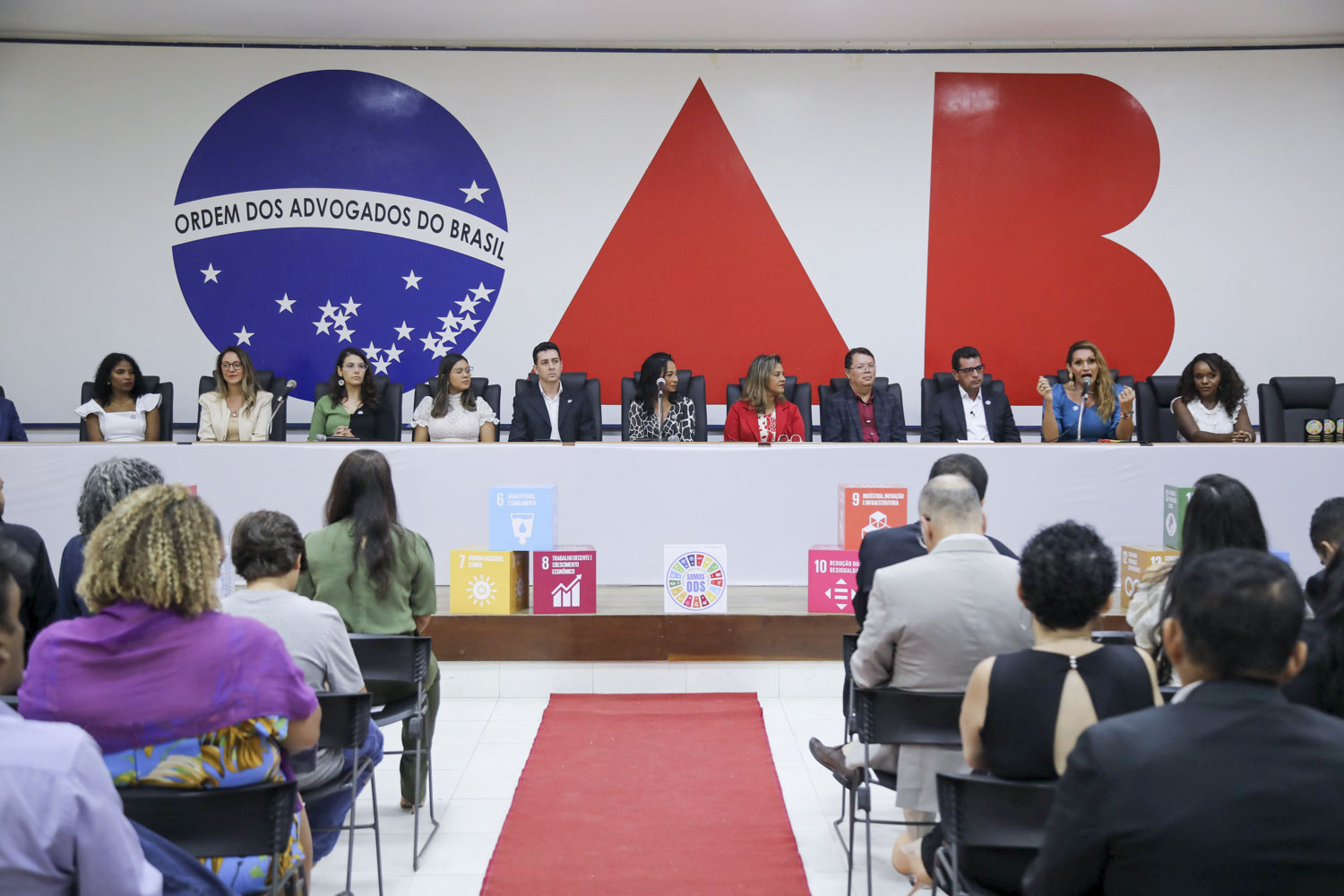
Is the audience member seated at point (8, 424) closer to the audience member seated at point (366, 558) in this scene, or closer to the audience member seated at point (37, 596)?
the audience member seated at point (37, 596)

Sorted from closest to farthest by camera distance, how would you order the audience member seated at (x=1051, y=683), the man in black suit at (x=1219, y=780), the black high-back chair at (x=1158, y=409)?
the man in black suit at (x=1219, y=780) → the audience member seated at (x=1051, y=683) → the black high-back chair at (x=1158, y=409)

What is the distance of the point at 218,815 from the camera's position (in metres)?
1.67

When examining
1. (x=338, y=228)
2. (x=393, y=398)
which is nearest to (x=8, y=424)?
(x=393, y=398)

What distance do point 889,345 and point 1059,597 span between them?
601 cm

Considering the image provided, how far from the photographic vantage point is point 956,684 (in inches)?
91.9

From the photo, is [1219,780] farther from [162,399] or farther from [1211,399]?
[162,399]

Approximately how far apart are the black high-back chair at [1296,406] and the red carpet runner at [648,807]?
372cm

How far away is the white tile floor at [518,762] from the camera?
274cm

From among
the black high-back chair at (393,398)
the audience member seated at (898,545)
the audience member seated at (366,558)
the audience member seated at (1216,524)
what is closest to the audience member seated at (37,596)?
the audience member seated at (366,558)

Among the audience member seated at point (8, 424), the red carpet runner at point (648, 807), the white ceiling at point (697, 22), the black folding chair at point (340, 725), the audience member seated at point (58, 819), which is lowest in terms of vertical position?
the red carpet runner at point (648, 807)

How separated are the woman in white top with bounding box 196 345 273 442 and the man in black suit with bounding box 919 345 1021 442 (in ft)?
13.4

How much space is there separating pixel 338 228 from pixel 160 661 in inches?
253

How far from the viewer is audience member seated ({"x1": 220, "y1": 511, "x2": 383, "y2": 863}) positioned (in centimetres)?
229

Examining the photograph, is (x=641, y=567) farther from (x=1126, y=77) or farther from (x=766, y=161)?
(x=1126, y=77)
